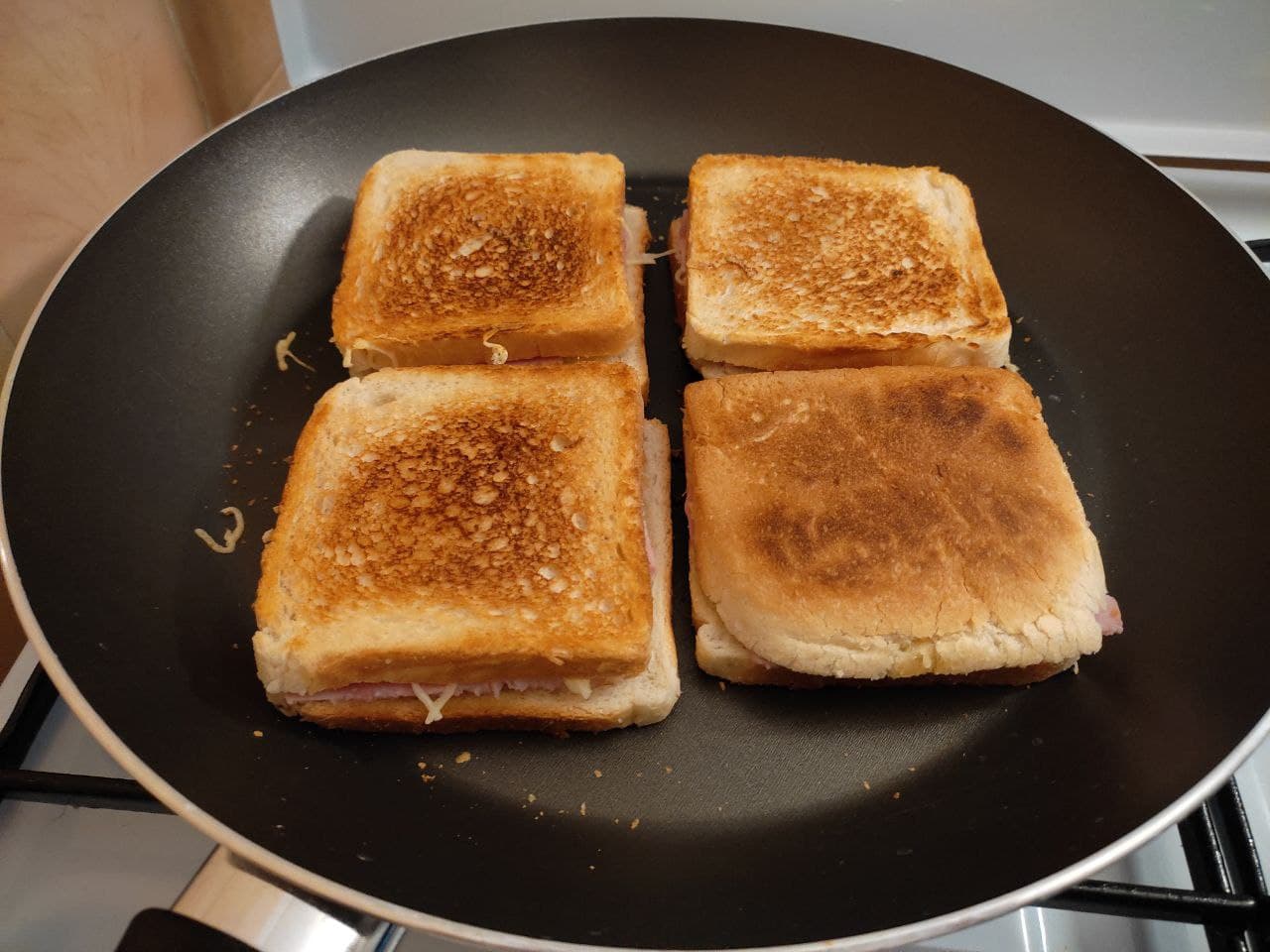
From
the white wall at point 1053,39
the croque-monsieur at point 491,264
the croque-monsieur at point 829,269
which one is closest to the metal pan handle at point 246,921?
the croque-monsieur at point 491,264

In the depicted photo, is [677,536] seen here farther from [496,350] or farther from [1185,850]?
[1185,850]

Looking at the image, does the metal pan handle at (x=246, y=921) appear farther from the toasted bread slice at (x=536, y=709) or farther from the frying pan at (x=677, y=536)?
the toasted bread slice at (x=536, y=709)

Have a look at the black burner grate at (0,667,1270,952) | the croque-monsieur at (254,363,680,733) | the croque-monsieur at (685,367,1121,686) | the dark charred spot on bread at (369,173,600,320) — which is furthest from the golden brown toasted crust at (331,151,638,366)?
the black burner grate at (0,667,1270,952)

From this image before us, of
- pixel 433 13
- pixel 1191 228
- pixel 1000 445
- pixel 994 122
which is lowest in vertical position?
pixel 1000 445

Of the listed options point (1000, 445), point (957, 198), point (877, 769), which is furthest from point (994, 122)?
point (877, 769)

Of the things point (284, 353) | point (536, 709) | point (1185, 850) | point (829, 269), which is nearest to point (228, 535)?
point (284, 353)

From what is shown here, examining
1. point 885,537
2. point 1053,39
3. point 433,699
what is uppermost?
point 1053,39

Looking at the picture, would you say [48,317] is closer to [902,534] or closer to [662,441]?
[662,441]
